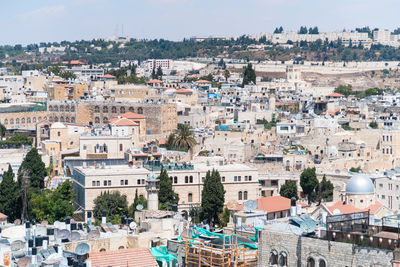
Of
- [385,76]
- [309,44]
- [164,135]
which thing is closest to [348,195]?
[164,135]

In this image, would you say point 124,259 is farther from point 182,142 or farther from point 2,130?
point 2,130

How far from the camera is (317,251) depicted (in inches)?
752

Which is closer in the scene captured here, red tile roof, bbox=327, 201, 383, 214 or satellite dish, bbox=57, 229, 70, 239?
satellite dish, bbox=57, 229, 70, 239

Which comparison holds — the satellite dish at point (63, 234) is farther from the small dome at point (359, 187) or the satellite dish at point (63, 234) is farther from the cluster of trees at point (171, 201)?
the small dome at point (359, 187)

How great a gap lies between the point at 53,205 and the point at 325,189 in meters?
14.6

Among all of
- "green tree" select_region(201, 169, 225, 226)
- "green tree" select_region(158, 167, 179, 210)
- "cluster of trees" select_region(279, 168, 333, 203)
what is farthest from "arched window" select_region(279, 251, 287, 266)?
"cluster of trees" select_region(279, 168, 333, 203)

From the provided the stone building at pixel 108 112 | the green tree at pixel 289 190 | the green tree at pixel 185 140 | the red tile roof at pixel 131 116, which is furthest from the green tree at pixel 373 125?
Answer: the green tree at pixel 289 190

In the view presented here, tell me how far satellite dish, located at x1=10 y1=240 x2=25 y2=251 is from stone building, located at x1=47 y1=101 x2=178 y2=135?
40.6m

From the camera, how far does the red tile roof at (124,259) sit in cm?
2255

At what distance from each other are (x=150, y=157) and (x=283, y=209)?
1440 cm

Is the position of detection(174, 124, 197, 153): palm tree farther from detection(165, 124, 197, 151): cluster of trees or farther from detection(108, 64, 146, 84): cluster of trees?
detection(108, 64, 146, 84): cluster of trees

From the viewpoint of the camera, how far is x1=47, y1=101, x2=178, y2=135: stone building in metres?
67.6

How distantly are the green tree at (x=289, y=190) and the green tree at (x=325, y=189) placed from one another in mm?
1317

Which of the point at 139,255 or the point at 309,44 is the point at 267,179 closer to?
the point at 139,255
